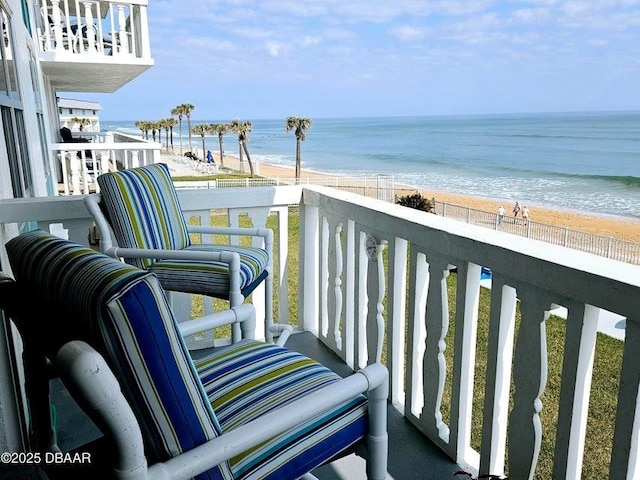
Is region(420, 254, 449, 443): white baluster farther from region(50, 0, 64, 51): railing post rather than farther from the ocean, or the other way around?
the ocean

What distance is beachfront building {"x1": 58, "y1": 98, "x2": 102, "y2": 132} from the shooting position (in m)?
27.2

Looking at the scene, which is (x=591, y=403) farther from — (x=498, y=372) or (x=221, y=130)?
(x=221, y=130)

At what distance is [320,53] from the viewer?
58.1 m

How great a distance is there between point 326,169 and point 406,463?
3336 centimetres

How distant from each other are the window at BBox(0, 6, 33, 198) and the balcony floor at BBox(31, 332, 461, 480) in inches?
46.6

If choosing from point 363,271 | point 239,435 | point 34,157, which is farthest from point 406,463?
point 34,157

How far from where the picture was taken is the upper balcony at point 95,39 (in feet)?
23.5

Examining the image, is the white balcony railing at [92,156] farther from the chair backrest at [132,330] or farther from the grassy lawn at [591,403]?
the chair backrest at [132,330]

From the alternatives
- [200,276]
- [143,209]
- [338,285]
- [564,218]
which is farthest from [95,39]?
[564,218]

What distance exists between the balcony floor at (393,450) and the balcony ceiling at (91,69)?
250 inches

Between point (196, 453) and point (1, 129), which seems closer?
point (196, 453)

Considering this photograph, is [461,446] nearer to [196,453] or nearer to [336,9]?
[196,453]

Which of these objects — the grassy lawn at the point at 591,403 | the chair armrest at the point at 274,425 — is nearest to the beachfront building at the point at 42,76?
the chair armrest at the point at 274,425

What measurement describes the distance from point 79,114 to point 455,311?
112 ft
